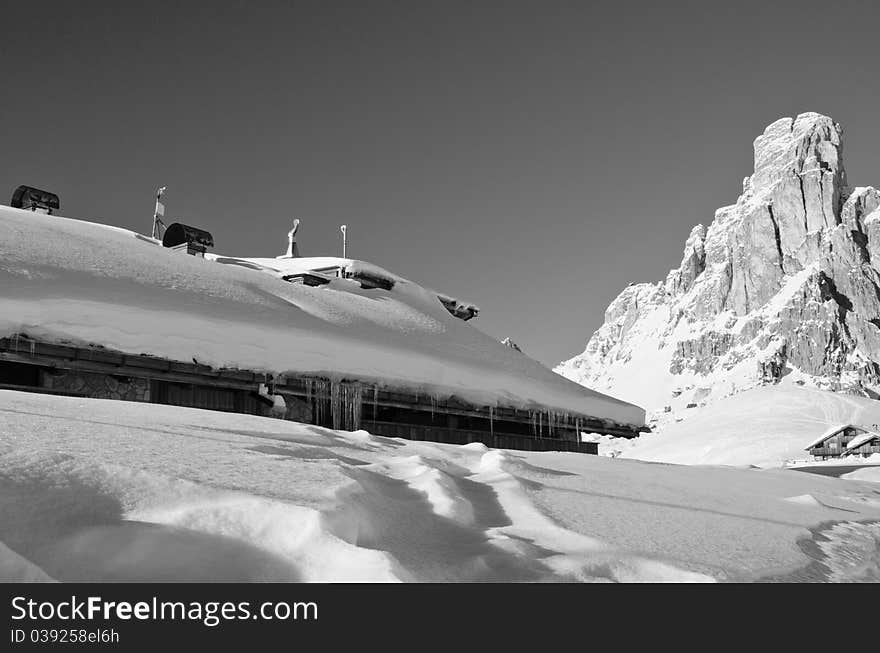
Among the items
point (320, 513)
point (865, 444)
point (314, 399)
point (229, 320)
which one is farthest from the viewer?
point (865, 444)

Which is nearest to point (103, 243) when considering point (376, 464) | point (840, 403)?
point (376, 464)

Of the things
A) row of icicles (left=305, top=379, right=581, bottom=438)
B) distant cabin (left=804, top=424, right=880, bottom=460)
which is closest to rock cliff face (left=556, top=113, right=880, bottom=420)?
distant cabin (left=804, top=424, right=880, bottom=460)

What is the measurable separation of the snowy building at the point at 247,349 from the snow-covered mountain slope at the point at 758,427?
136ft

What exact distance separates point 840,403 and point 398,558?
7175 centimetres

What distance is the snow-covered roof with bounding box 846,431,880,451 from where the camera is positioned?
35.2 m

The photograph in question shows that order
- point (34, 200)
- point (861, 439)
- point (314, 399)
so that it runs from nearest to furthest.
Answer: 1. point (314, 399)
2. point (34, 200)
3. point (861, 439)

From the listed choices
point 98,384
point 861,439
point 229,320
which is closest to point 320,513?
point 229,320

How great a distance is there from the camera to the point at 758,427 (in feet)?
195

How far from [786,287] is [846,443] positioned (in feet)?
375

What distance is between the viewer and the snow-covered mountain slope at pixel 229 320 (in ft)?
25.7

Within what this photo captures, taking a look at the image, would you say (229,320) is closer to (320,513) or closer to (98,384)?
(98,384)

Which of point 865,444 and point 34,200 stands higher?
point 34,200
